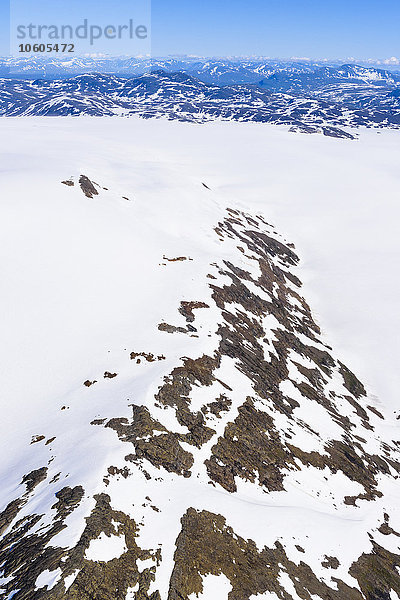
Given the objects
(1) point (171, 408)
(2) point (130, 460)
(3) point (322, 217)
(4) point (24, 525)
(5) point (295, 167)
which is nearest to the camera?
(4) point (24, 525)

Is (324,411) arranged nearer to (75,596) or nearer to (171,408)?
(171,408)

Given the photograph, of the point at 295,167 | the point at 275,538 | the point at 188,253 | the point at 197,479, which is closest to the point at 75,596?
the point at 197,479

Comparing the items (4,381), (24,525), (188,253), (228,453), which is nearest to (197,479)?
(228,453)

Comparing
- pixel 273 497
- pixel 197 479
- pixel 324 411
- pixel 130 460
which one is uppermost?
pixel 130 460

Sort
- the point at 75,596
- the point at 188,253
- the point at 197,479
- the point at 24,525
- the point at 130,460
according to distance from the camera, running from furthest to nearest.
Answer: the point at 188,253 < the point at 197,479 < the point at 130,460 < the point at 24,525 < the point at 75,596

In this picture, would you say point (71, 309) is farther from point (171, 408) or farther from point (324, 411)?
point (324, 411)

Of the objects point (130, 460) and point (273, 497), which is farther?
point (273, 497)

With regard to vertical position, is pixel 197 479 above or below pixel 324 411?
above
